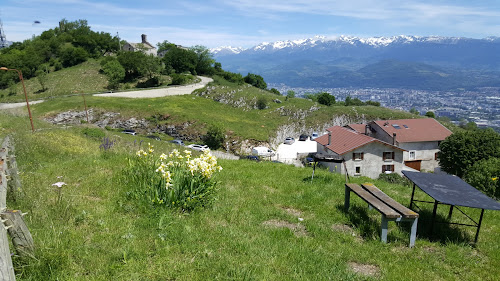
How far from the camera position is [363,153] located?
4006 cm

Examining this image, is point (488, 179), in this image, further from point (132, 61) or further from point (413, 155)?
point (132, 61)

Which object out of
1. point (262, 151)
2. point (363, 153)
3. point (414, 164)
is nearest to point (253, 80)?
point (262, 151)

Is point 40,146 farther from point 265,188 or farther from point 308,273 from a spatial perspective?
point 308,273

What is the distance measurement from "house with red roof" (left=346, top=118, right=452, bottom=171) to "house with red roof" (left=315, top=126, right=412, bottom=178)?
766 centimetres

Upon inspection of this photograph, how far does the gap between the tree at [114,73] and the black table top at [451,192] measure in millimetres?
72549

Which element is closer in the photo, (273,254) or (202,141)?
(273,254)

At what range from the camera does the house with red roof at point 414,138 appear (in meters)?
48.7

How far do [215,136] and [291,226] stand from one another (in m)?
38.3

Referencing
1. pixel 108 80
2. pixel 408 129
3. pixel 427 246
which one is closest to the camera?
pixel 427 246

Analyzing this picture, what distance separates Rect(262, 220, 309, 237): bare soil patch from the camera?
6.55 m

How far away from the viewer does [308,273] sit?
4863 millimetres

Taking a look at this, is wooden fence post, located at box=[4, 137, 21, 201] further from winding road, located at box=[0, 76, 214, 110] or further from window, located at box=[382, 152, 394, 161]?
winding road, located at box=[0, 76, 214, 110]

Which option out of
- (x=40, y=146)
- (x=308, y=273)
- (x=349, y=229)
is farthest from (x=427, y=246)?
(x=40, y=146)

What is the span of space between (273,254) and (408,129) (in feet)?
173
